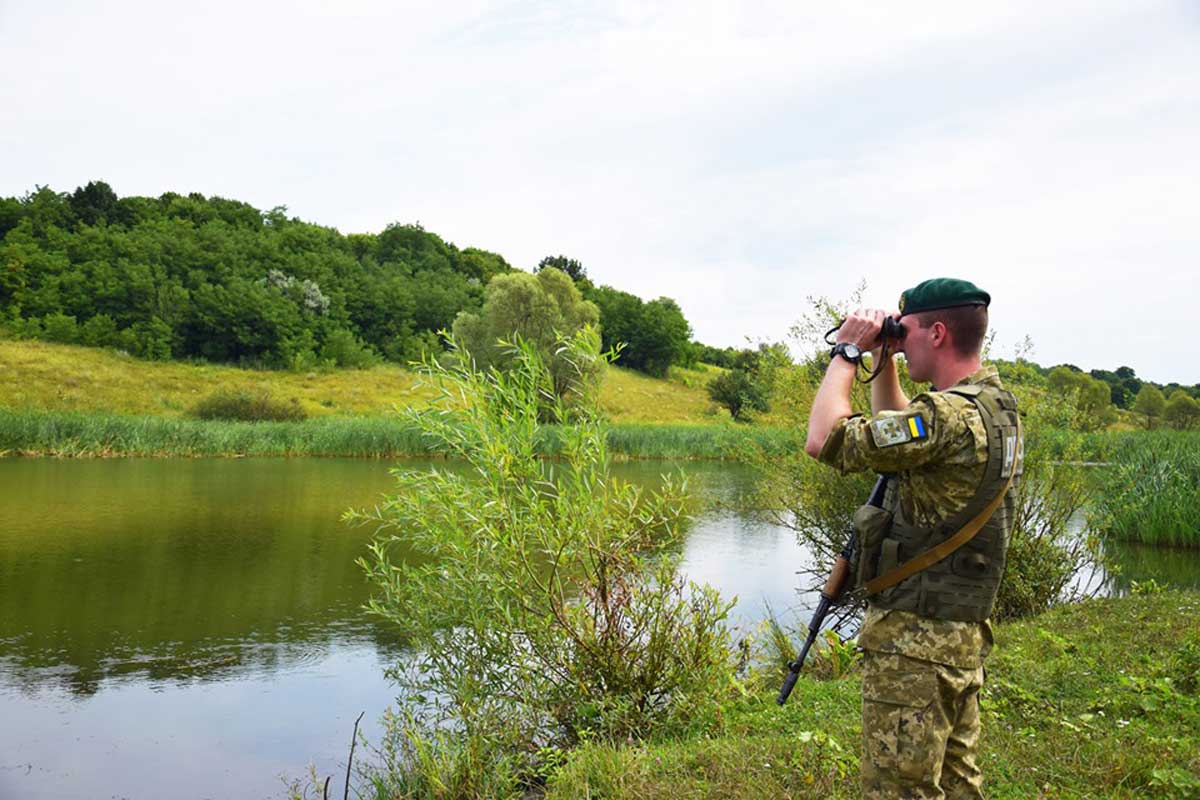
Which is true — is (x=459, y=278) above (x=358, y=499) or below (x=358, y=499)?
above

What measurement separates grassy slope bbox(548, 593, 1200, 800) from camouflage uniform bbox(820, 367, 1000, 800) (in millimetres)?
1239

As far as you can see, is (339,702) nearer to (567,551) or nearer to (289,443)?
(567,551)

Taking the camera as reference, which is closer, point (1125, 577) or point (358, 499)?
point (1125, 577)

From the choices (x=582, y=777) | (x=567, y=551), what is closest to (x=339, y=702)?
(x=567, y=551)

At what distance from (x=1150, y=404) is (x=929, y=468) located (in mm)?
37998

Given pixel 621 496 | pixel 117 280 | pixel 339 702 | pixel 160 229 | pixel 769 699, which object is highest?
pixel 160 229

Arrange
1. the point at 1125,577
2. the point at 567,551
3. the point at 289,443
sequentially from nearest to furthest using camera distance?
the point at 567,551, the point at 1125,577, the point at 289,443

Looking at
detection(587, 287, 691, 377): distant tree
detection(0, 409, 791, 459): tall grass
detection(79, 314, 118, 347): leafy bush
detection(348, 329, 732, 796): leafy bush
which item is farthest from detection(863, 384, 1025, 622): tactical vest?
detection(587, 287, 691, 377): distant tree

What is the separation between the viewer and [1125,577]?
11461 mm

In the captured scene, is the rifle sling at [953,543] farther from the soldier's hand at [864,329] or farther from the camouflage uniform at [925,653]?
the soldier's hand at [864,329]

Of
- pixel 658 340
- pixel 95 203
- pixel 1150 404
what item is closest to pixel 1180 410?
pixel 1150 404

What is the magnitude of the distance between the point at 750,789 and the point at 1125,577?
9971 mm

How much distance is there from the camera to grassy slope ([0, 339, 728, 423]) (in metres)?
34.8

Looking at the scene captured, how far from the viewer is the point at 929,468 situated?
2654 millimetres
